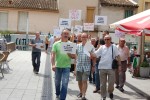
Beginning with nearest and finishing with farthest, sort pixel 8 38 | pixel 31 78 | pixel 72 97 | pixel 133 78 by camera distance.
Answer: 1. pixel 72 97
2. pixel 31 78
3. pixel 133 78
4. pixel 8 38

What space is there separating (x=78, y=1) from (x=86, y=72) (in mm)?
35697

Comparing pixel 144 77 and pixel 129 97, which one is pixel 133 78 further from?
pixel 129 97

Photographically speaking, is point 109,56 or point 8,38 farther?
point 8,38

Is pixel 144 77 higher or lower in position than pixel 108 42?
lower

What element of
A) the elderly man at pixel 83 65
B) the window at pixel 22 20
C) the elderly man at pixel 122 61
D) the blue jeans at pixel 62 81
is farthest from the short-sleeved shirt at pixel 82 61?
the window at pixel 22 20

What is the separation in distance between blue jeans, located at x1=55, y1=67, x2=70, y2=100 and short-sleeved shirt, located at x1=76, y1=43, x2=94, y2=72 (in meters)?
0.79

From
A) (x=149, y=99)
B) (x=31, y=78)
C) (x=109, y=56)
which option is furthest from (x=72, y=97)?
(x=31, y=78)

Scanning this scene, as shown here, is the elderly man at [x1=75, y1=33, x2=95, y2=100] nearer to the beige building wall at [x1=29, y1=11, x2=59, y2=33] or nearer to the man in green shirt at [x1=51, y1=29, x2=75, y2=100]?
the man in green shirt at [x1=51, y1=29, x2=75, y2=100]

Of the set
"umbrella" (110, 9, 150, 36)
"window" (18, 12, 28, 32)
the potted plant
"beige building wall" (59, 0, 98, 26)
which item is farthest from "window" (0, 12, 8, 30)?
"umbrella" (110, 9, 150, 36)

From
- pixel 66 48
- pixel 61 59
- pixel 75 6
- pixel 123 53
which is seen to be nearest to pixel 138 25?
pixel 123 53

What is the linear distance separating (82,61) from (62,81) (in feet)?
3.92

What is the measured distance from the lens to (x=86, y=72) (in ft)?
37.5

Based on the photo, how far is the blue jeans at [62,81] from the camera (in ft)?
34.3

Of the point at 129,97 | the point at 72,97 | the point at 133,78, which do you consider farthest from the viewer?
the point at 133,78
